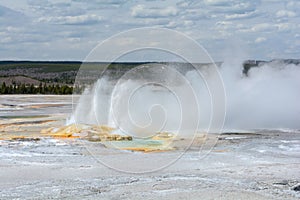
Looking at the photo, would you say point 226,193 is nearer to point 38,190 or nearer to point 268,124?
point 38,190

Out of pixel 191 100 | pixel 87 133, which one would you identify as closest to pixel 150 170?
pixel 87 133

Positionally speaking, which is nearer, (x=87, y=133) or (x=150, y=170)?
(x=150, y=170)

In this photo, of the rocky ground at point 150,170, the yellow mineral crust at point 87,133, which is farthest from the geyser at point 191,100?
the rocky ground at point 150,170

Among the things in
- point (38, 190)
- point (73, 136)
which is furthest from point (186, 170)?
point (73, 136)

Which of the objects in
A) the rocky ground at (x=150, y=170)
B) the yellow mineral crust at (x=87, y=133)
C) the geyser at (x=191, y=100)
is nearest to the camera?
the rocky ground at (x=150, y=170)

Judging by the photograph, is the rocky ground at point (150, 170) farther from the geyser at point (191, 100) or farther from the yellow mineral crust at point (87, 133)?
the geyser at point (191, 100)

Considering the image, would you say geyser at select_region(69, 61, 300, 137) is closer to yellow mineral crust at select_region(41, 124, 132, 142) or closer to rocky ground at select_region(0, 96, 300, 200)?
yellow mineral crust at select_region(41, 124, 132, 142)

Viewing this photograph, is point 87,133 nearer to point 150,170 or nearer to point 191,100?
point 150,170

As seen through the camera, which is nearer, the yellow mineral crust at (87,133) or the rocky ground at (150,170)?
the rocky ground at (150,170)

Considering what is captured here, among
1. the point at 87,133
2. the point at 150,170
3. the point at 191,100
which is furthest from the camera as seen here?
the point at 191,100
